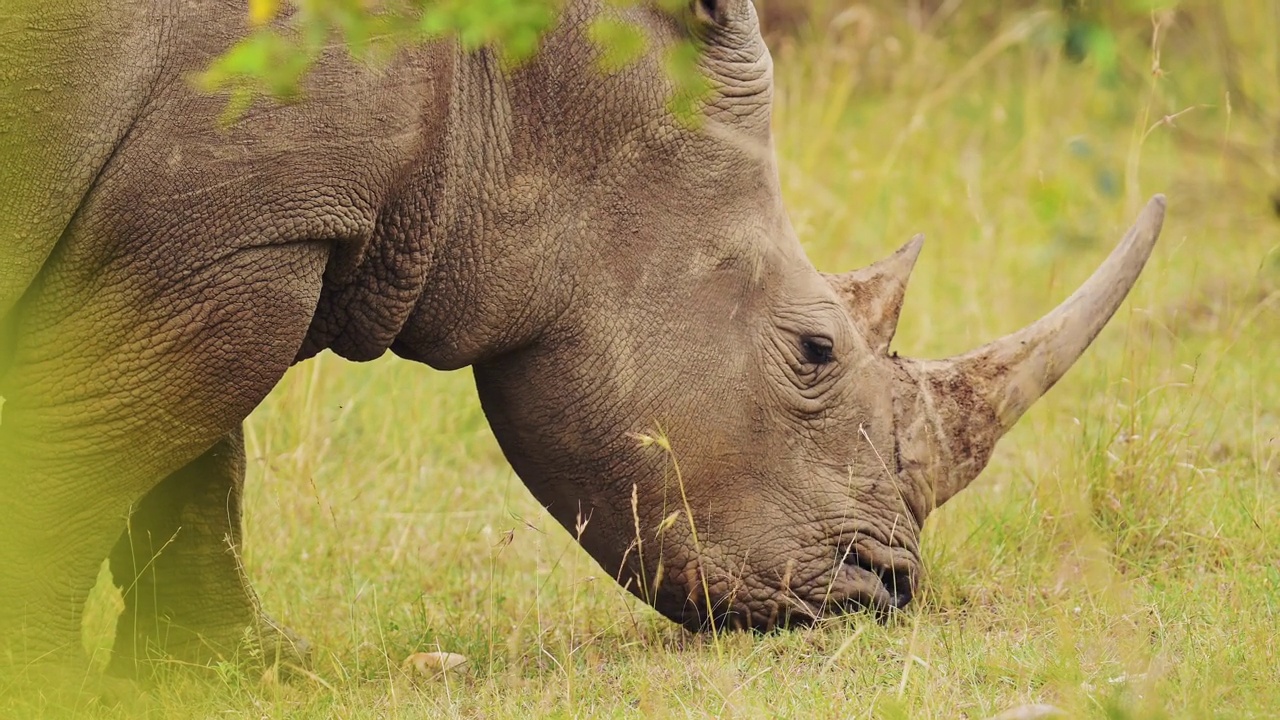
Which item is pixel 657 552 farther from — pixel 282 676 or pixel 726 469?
pixel 282 676

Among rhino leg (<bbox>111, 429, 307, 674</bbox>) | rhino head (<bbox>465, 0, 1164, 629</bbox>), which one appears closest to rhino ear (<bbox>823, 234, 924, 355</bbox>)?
rhino head (<bbox>465, 0, 1164, 629</bbox>)

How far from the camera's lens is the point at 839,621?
4.46 metres

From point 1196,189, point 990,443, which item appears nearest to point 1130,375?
point 990,443

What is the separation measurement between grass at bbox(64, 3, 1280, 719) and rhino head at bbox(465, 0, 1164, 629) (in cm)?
20

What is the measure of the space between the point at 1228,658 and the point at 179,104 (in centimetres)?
256

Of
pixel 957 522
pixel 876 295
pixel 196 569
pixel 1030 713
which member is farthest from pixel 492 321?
pixel 957 522

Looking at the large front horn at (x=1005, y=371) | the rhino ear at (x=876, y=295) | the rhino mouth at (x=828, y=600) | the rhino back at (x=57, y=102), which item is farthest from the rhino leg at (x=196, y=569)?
the large front horn at (x=1005, y=371)

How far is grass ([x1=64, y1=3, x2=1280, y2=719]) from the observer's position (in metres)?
4.02

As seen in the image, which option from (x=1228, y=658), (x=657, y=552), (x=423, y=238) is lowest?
(x=1228, y=658)

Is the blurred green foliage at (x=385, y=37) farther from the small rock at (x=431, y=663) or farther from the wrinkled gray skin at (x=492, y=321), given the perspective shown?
the small rock at (x=431, y=663)

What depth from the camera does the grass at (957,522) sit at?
4023 millimetres

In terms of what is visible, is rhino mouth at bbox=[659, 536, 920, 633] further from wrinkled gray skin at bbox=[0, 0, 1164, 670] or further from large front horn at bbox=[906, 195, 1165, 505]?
large front horn at bbox=[906, 195, 1165, 505]

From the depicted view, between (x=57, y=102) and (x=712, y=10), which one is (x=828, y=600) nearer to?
(x=712, y=10)

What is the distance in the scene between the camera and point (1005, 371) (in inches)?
183
